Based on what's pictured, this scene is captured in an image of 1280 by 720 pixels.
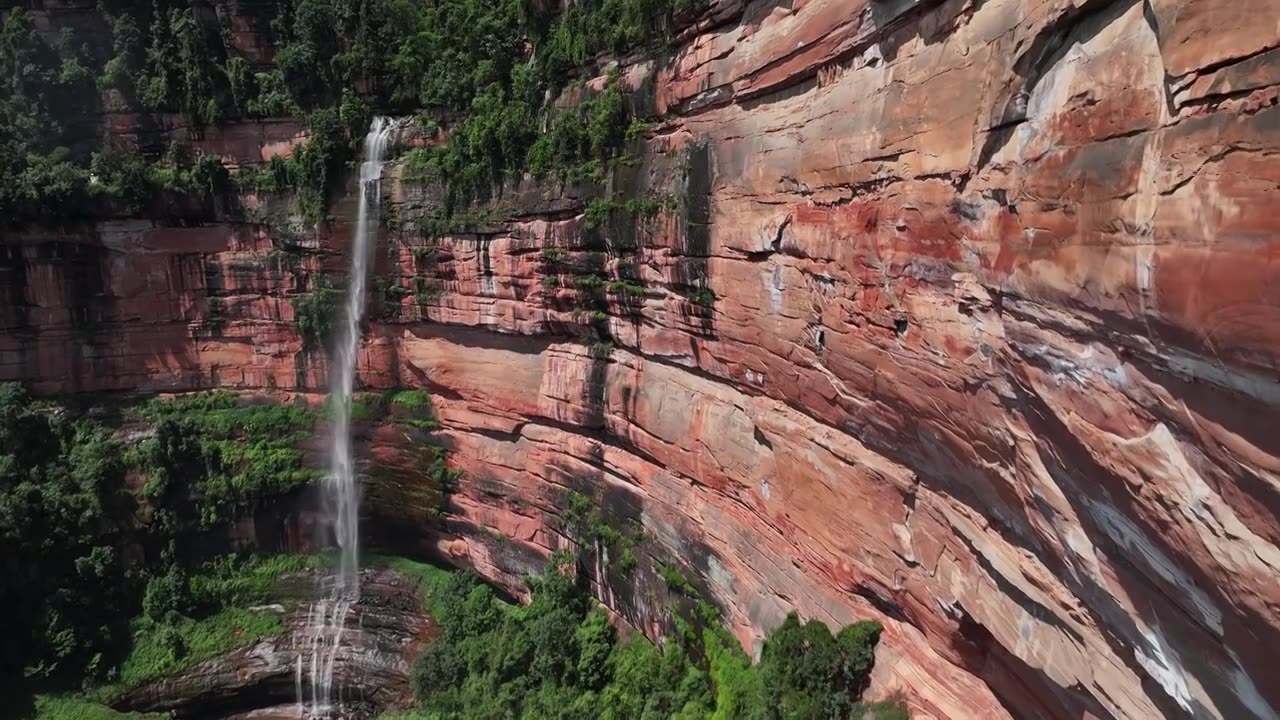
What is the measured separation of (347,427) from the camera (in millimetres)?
17062

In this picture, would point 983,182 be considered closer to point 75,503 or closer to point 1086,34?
point 1086,34

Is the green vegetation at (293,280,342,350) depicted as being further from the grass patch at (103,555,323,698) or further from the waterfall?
the grass patch at (103,555,323,698)

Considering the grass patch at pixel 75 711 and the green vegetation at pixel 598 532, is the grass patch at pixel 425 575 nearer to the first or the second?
the green vegetation at pixel 598 532

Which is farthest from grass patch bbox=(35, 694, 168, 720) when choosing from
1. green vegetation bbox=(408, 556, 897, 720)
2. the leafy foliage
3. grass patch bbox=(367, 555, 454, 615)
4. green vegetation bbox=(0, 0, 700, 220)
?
green vegetation bbox=(0, 0, 700, 220)

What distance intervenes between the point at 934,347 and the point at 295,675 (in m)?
15.5

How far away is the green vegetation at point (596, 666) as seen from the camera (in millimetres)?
7992

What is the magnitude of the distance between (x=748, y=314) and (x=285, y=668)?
13.3m

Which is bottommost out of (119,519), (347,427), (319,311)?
(119,519)

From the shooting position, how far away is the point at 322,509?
1714cm

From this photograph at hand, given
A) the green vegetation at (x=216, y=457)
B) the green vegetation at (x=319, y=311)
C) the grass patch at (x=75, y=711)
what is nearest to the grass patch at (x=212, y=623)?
the grass patch at (x=75, y=711)

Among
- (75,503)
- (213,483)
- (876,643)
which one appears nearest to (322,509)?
(213,483)

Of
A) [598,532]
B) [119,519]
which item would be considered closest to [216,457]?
[119,519]

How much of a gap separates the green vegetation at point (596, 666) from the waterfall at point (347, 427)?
2.04 meters

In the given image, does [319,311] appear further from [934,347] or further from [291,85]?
[934,347]
